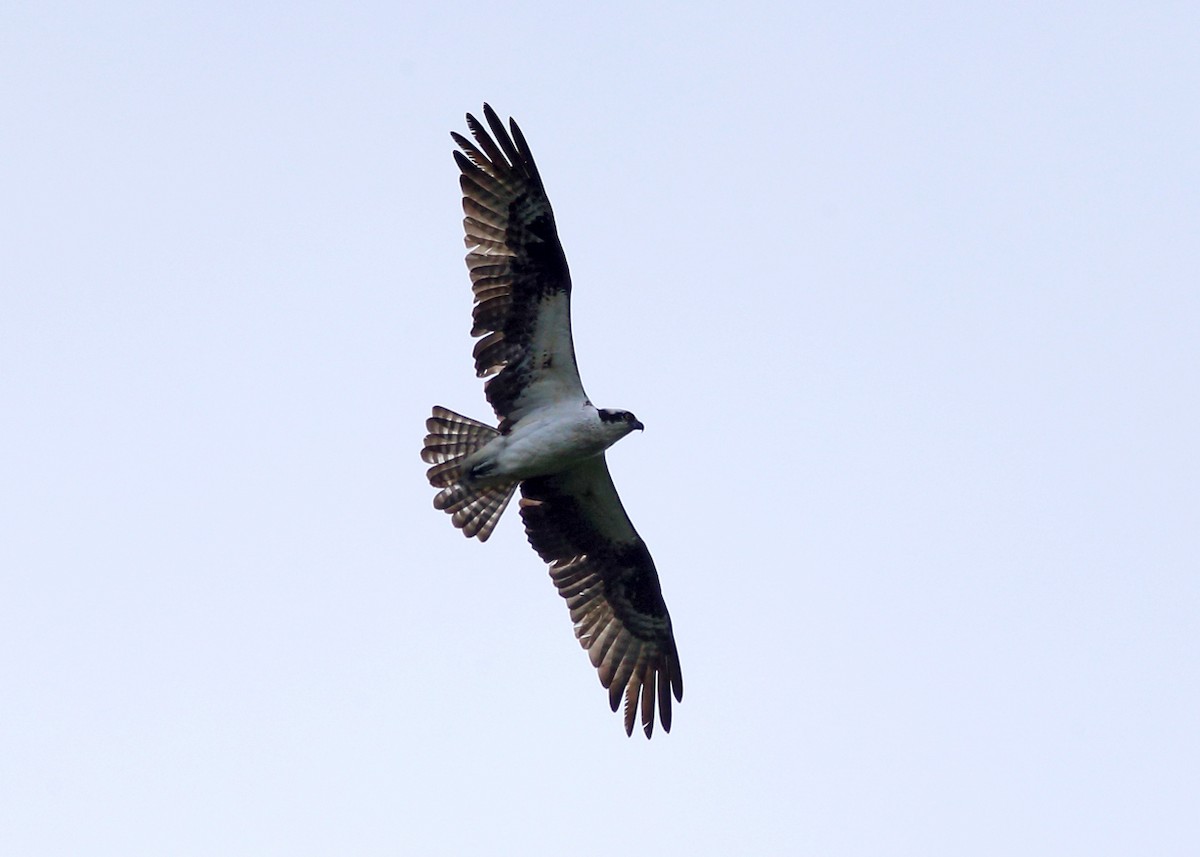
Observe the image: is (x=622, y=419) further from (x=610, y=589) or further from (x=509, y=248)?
(x=610, y=589)

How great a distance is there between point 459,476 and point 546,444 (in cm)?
96

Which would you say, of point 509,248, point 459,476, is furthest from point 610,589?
point 509,248

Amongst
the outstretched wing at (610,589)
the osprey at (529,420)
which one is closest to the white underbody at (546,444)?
the osprey at (529,420)

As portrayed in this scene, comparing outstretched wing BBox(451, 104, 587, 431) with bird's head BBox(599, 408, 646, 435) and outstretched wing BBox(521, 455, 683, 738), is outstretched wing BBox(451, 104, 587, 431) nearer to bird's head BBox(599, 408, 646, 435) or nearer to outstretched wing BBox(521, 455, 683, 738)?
bird's head BBox(599, 408, 646, 435)

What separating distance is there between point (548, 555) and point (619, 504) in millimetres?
905

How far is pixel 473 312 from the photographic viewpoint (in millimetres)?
15117

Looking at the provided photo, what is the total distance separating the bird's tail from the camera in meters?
15.6

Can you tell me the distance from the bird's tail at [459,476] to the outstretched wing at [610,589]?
0.58m

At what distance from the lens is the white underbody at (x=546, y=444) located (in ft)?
49.8

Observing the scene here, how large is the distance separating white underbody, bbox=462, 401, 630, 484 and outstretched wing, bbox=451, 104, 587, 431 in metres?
0.67

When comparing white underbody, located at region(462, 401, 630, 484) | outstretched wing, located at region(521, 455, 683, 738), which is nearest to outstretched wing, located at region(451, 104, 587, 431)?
white underbody, located at region(462, 401, 630, 484)

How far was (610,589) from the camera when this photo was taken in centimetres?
1680

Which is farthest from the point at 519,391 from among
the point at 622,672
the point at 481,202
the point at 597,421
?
the point at 622,672

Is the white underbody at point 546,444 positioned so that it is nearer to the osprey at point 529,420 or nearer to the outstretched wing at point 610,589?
the osprey at point 529,420
